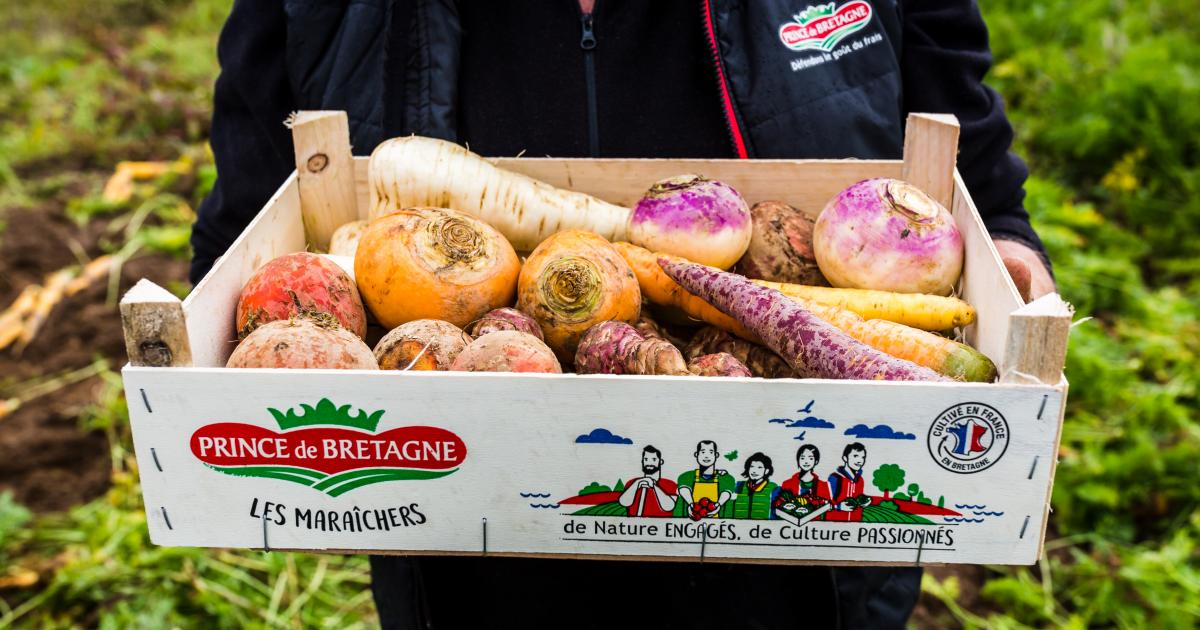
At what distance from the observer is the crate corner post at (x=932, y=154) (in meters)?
2.07

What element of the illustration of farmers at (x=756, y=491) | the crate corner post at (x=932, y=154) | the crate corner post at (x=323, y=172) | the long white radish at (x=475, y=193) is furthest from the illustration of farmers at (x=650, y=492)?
the crate corner post at (x=323, y=172)

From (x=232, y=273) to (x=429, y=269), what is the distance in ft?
1.24

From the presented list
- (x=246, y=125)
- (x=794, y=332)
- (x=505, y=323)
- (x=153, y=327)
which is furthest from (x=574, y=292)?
(x=246, y=125)

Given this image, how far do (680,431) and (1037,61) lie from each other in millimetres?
6911

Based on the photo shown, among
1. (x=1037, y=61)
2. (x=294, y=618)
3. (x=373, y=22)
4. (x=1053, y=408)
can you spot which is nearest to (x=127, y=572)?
(x=294, y=618)

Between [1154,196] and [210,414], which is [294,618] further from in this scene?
[1154,196]

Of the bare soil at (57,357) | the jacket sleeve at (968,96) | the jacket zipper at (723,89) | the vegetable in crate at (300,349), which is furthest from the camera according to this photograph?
the bare soil at (57,357)

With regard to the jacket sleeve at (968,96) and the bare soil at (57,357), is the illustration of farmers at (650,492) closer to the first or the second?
the jacket sleeve at (968,96)

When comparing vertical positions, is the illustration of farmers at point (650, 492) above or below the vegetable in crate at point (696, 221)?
below

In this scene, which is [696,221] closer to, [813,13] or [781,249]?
[781,249]

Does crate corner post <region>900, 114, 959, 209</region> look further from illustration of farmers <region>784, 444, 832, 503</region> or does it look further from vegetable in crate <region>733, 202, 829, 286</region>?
illustration of farmers <region>784, 444, 832, 503</region>

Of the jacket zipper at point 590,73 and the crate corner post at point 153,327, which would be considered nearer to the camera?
the crate corner post at point 153,327

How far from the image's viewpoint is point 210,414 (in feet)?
4.85

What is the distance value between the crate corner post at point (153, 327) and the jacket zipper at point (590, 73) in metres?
1.18
